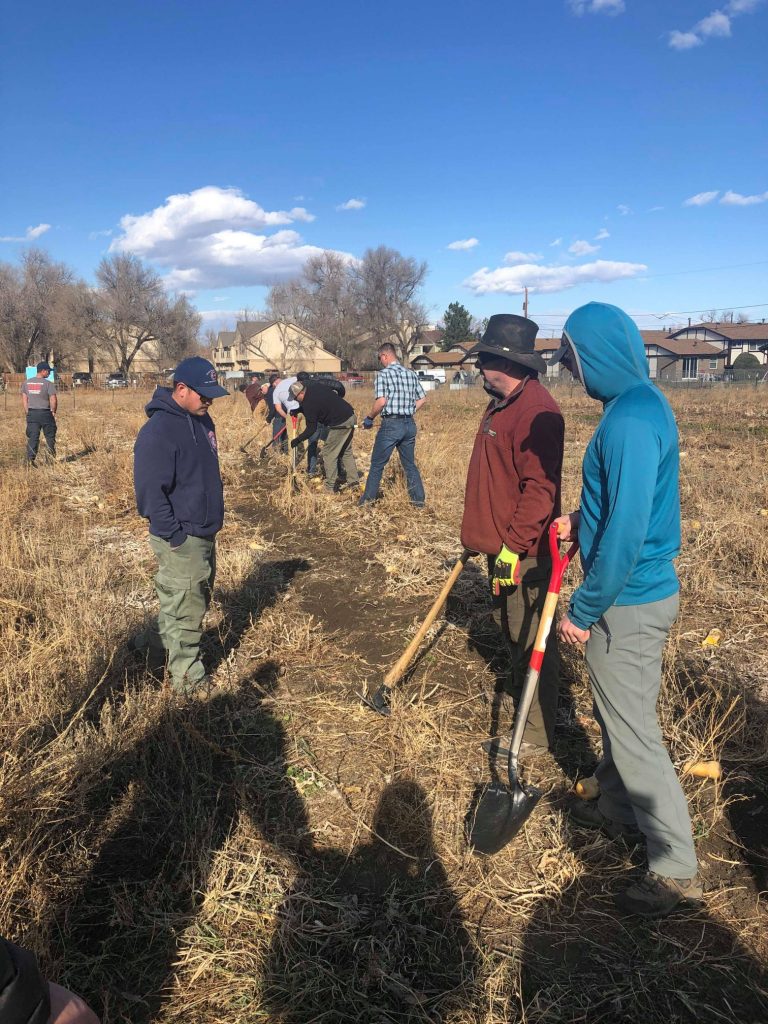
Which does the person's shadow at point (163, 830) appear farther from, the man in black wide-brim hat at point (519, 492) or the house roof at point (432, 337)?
the house roof at point (432, 337)

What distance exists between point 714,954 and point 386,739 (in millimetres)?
1682

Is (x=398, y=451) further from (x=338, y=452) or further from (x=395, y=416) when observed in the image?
(x=338, y=452)

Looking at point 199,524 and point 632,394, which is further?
point 199,524

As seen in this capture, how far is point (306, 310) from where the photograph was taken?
7131 centimetres

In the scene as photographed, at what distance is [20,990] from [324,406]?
26.5 feet

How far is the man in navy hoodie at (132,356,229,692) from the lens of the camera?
3578mm

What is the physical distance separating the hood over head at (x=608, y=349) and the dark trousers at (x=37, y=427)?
34.9ft

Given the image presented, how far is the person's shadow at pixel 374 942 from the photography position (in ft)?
6.70

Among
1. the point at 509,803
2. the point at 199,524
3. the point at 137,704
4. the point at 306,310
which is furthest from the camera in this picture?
the point at 306,310

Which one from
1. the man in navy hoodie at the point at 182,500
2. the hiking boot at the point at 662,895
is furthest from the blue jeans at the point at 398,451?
the hiking boot at the point at 662,895

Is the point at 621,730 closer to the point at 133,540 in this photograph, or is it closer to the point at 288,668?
the point at 288,668

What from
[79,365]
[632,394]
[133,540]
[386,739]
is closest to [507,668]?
[386,739]

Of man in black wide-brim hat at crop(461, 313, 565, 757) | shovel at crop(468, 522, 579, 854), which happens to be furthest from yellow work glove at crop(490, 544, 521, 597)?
shovel at crop(468, 522, 579, 854)

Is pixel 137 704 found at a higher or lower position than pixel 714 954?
higher
